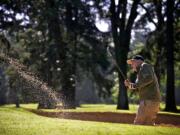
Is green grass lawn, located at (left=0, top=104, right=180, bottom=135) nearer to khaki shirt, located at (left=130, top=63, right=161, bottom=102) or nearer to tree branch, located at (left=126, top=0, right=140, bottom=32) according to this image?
khaki shirt, located at (left=130, top=63, right=161, bottom=102)

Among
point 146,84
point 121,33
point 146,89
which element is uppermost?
point 121,33

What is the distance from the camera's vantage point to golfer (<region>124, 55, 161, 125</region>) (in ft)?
36.3

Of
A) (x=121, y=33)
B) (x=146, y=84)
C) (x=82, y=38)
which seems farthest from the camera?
(x=82, y=38)

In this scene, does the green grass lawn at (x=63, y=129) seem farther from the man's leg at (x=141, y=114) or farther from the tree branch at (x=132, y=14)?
the tree branch at (x=132, y=14)

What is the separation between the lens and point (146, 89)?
1123 cm

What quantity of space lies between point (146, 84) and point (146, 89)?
0.23 m

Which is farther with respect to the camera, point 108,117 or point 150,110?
point 108,117

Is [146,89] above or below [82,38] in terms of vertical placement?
below

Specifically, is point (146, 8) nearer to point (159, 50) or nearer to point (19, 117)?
point (159, 50)

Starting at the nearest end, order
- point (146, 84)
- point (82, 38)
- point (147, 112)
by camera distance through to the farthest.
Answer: point (146, 84) → point (147, 112) → point (82, 38)

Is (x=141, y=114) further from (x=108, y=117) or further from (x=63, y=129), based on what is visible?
(x=108, y=117)

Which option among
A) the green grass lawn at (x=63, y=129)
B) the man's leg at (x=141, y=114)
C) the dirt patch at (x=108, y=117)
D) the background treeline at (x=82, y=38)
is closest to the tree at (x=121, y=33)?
the background treeline at (x=82, y=38)

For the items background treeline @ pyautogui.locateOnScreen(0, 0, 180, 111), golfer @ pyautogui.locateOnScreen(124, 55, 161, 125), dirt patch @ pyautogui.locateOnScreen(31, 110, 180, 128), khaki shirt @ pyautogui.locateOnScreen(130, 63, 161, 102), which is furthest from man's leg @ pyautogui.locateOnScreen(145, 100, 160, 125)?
background treeline @ pyautogui.locateOnScreen(0, 0, 180, 111)

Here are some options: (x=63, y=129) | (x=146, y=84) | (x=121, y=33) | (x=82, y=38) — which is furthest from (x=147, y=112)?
(x=82, y=38)
